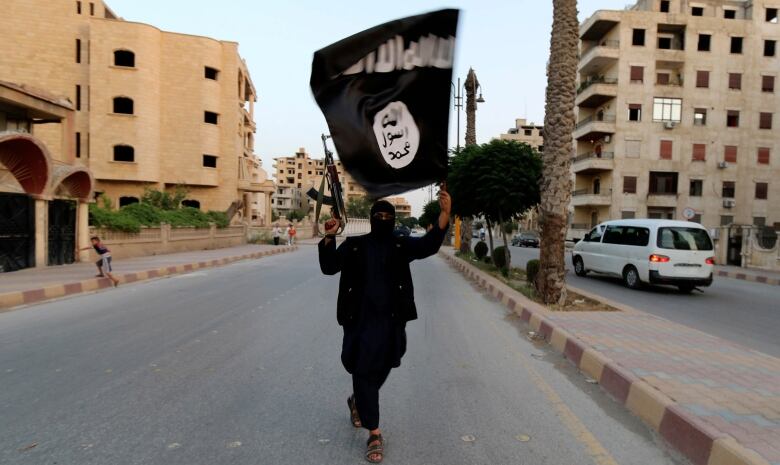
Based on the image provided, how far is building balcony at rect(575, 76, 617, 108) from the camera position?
42750 mm

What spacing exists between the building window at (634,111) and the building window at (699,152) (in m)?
5.30

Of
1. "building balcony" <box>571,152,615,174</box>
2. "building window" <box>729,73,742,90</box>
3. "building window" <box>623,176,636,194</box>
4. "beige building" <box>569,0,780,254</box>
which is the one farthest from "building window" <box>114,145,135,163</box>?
"building window" <box>729,73,742,90</box>

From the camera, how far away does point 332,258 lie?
127 inches

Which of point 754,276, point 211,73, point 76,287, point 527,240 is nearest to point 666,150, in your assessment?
point 527,240

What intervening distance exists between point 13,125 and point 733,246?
105ft

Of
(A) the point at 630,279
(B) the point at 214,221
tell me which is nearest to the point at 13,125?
(B) the point at 214,221

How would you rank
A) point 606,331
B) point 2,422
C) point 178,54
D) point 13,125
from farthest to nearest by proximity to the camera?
point 178,54 → point 13,125 → point 606,331 → point 2,422

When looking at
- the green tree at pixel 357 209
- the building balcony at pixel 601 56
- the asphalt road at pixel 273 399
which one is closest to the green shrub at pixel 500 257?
the asphalt road at pixel 273 399

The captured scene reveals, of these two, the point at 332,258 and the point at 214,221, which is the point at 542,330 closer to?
the point at 332,258

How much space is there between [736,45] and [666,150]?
10.9 m

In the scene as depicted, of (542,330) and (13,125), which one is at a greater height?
(13,125)

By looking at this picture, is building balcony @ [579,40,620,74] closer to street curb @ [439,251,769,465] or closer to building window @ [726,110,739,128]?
building window @ [726,110,739,128]

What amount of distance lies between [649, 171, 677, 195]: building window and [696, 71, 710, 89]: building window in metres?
7.98

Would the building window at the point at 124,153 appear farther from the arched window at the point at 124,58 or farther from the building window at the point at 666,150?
the building window at the point at 666,150
